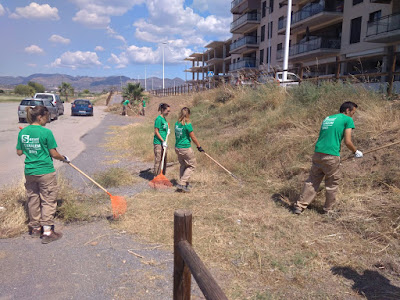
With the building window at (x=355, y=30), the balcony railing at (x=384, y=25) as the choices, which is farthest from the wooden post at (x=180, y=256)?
the building window at (x=355, y=30)

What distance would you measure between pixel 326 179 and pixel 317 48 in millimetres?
24117

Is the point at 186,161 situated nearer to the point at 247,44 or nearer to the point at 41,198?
the point at 41,198

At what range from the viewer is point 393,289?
10.0 feet

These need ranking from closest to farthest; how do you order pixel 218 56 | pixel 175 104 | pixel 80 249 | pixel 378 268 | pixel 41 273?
pixel 41 273, pixel 378 268, pixel 80 249, pixel 175 104, pixel 218 56

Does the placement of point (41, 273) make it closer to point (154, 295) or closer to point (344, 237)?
point (154, 295)

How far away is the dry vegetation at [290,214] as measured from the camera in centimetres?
321

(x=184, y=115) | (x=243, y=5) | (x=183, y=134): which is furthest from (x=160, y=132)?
(x=243, y=5)

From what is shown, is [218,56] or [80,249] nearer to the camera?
[80,249]

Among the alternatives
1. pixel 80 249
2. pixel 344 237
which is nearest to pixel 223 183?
pixel 344 237

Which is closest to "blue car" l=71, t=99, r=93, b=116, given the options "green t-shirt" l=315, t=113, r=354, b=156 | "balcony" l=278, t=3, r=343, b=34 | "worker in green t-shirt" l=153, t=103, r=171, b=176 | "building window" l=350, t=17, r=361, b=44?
"worker in green t-shirt" l=153, t=103, r=171, b=176

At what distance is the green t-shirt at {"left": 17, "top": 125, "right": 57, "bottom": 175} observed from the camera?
3818 millimetres

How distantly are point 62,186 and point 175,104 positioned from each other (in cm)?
2151

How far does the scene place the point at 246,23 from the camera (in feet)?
130

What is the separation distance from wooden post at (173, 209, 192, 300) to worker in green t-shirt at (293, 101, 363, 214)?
128 inches
